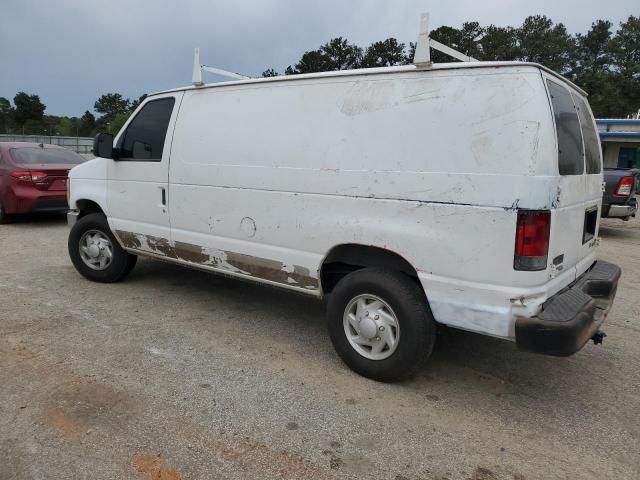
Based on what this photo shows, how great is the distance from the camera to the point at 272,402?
10.7 ft

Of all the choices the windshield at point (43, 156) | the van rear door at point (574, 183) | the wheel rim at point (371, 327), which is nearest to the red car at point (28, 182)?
the windshield at point (43, 156)

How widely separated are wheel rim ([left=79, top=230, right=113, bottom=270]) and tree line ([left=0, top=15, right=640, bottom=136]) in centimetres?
4737

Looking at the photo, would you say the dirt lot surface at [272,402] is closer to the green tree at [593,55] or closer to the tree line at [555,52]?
the tree line at [555,52]

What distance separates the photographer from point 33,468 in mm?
2547

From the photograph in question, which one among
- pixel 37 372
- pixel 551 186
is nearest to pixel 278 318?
pixel 37 372

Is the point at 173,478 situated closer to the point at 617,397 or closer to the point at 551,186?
the point at 551,186

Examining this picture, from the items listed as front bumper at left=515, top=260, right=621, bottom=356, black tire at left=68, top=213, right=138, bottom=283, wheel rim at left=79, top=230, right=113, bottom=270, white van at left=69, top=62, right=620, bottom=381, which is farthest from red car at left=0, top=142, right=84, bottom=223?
front bumper at left=515, top=260, right=621, bottom=356

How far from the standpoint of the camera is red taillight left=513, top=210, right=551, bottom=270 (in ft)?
9.42

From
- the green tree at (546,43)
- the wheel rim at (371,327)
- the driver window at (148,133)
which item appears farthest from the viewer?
the green tree at (546,43)

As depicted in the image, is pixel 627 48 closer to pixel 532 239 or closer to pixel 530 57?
pixel 530 57

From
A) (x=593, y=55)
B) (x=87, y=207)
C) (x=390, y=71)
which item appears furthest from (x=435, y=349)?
(x=593, y=55)

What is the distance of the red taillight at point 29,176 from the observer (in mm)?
9180

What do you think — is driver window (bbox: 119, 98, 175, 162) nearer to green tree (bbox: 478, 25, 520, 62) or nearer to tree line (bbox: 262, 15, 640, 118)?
tree line (bbox: 262, 15, 640, 118)

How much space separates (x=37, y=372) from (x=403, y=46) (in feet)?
170
